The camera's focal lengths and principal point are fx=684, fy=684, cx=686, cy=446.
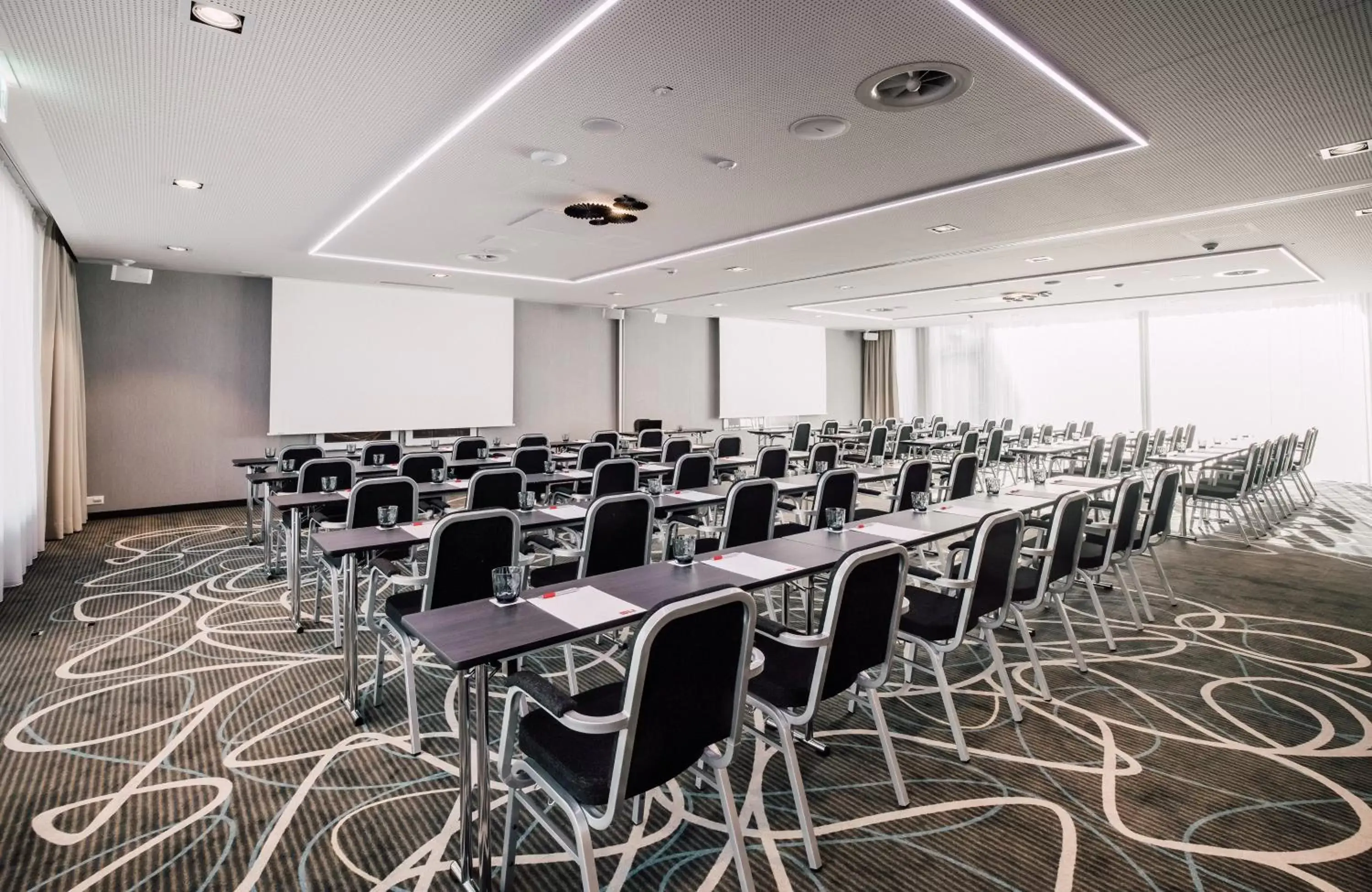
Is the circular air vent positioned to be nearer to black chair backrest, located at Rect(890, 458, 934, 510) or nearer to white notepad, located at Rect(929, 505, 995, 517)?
white notepad, located at Rect(929, 505, 995, 517)

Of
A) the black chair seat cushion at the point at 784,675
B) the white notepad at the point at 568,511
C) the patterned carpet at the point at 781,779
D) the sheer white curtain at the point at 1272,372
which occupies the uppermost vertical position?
the sheer white curtain at the point at 1272,372

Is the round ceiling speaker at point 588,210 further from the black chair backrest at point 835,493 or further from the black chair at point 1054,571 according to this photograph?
the black chair at point 1054,571

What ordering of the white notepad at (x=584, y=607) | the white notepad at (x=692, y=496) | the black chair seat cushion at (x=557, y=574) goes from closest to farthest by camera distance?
the white notepad at (x=584, y=607) → the black chair seat cushion at (x=557, y=574) → the white notepad at (x=692, y=496)

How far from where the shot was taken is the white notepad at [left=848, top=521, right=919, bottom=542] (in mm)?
3686

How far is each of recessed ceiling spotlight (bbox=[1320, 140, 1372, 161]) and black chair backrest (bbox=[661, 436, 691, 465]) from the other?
18.7ft

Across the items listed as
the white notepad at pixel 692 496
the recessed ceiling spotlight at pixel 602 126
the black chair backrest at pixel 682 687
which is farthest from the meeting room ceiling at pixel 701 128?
the black chair backrest at pixel 682 687

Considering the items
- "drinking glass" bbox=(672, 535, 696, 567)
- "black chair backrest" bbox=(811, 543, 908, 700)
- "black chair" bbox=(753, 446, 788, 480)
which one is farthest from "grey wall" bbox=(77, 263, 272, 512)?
"black chair backrest" bbox=(811, 543, 908, 700)

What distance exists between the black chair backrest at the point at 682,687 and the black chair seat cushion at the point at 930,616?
4.26ft

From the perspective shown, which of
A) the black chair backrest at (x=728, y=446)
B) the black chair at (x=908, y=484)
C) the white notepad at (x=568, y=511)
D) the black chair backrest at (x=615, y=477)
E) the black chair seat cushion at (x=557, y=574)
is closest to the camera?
the black chair seat cushion at (x=557, y=574)

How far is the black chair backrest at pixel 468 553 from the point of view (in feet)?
9.96

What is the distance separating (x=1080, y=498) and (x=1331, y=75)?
2.39 metres

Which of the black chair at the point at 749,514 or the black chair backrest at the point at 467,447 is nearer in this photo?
the black chair at the point at 749,514

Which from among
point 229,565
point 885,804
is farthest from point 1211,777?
point 229,565

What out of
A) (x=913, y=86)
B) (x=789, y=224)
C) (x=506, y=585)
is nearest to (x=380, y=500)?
(x=506, y=585)
